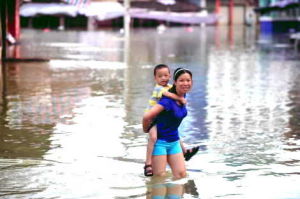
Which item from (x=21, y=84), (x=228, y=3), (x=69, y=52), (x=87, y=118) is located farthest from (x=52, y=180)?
(x=228, y=3)

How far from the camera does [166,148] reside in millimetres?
8016

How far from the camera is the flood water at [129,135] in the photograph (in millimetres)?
8164

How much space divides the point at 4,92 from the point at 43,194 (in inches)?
380

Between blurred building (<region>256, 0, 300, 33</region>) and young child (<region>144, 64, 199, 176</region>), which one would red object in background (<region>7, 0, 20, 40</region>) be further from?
blurred building (<region>256, 0, 300, 33</region>)

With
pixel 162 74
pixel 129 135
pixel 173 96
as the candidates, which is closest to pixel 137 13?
pixel 129 135

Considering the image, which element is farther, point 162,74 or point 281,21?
point 281,21

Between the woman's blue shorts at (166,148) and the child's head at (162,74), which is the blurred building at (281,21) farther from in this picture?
the woman's blue shorts at (166,148)

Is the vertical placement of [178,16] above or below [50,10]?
below

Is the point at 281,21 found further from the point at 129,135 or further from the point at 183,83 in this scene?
the point at 183,83

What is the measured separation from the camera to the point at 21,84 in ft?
62.1

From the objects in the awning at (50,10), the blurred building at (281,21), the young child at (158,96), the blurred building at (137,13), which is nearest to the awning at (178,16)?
the blurred building at (137,13)

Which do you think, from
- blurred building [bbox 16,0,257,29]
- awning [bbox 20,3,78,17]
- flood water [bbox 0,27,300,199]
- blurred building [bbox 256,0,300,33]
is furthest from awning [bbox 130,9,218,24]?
flood water [bbox 0,27,300,199]

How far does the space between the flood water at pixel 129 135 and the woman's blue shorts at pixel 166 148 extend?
37cm

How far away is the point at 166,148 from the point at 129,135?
359cm
